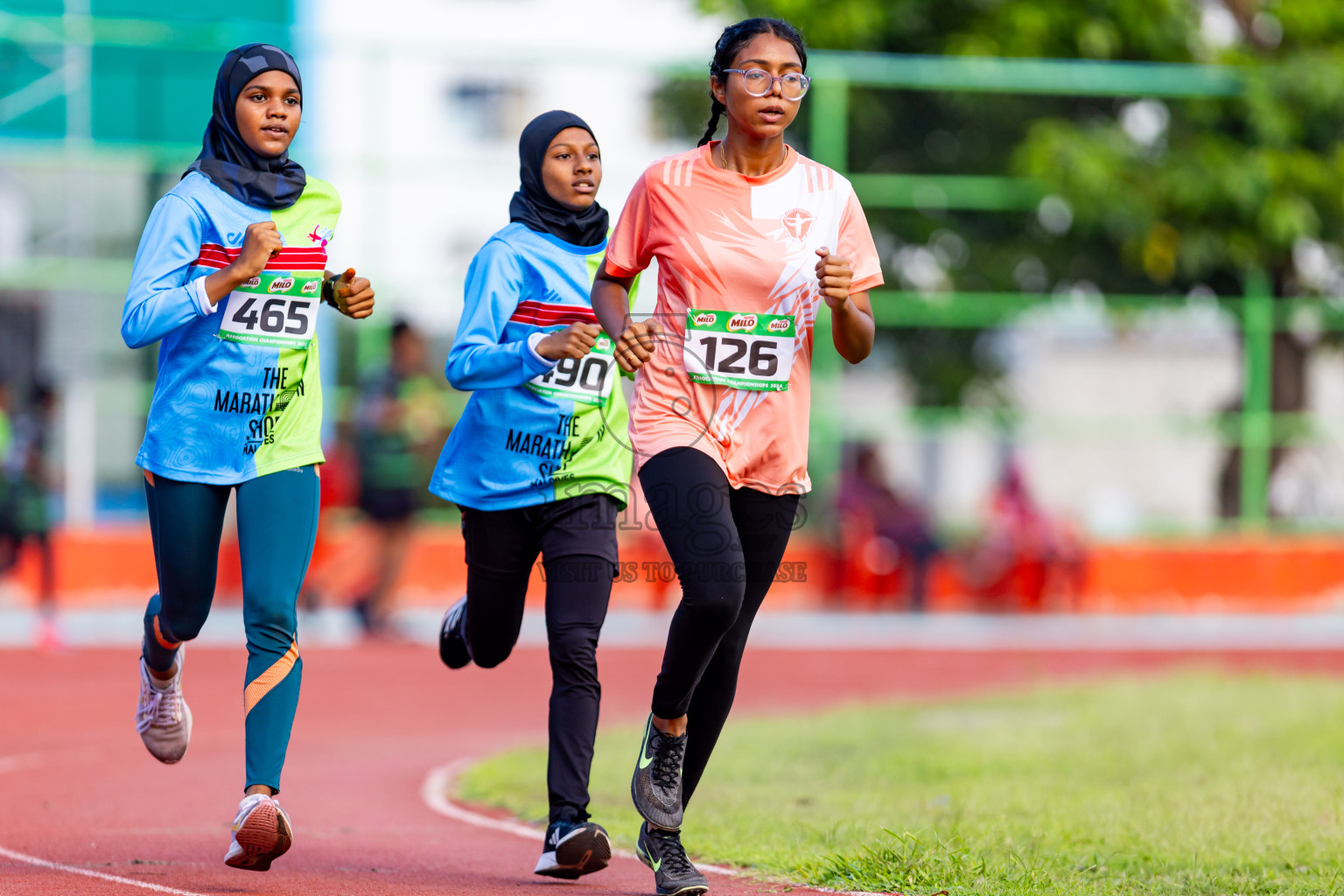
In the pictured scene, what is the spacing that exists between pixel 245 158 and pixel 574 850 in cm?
214

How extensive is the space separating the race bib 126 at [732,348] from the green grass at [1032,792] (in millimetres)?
1414

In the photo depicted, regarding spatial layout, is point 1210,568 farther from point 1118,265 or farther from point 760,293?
point 760,293

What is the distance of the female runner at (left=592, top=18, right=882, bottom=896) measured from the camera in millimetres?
5152

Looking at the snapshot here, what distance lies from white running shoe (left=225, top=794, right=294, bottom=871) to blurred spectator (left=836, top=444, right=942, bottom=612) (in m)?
12.4

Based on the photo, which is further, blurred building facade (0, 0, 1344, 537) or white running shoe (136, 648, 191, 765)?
blurred building facade (0, 0, 1344, 537)

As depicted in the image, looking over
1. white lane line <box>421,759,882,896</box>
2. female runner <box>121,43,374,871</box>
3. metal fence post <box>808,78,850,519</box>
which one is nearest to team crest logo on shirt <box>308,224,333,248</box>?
female runner <box>121,43,374,871</box>

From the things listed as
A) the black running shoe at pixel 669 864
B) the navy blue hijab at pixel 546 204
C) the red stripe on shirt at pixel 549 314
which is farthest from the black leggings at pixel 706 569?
the navy blue hijab at pixel 546 204

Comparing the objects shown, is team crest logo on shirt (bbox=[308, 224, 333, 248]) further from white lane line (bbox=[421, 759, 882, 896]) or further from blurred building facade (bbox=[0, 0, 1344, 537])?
blurred building facade (bbox=[0, 0, 1344, 537])

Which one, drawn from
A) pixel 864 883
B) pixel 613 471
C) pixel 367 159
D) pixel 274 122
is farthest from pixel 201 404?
pixel 367 159

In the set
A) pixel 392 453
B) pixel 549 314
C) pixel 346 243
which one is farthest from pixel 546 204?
pixel 346 243

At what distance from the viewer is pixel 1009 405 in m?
19.6

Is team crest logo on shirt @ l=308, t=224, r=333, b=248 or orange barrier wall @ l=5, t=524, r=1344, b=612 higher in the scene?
team crest logo on shirt @ l=308, t=224, r=333, b=248

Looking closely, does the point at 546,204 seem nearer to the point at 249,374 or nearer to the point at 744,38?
the point at 744,38

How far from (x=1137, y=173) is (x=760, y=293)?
14.3 metres
